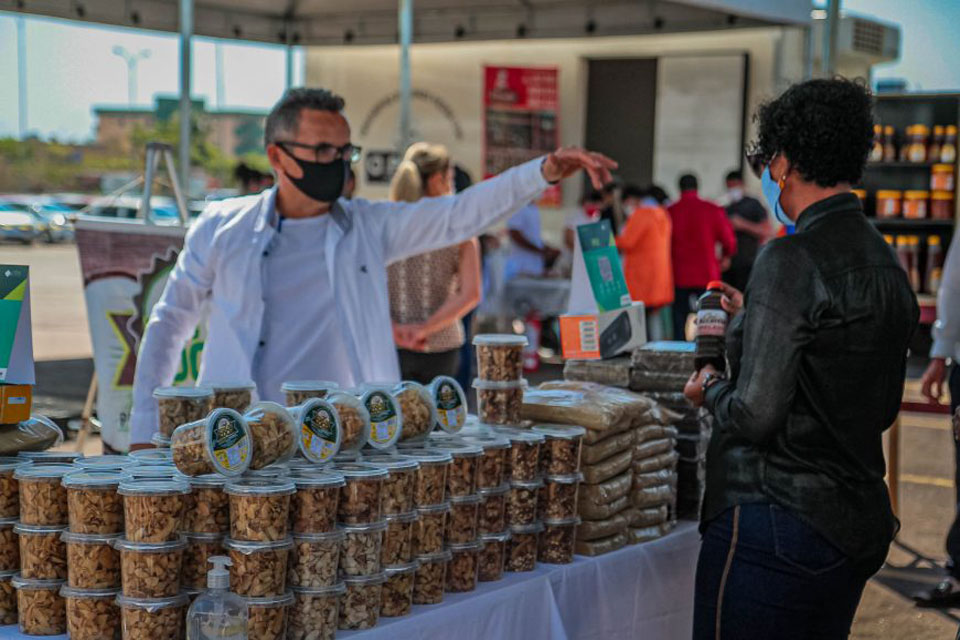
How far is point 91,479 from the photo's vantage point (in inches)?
86.0

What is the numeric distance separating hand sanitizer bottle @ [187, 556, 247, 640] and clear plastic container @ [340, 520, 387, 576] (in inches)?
11.1

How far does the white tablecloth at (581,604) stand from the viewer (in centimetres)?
255

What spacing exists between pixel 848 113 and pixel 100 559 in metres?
1.74

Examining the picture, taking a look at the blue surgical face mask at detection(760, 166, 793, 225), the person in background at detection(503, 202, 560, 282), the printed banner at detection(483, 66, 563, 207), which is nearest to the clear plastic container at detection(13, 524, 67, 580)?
the blue surgical face mask at detection(760, 166, 793, 225)

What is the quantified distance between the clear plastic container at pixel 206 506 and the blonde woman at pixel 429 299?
332 cm

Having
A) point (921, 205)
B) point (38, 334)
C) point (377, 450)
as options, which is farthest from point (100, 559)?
point (38, 334)

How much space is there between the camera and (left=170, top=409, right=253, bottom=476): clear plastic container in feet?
7.26

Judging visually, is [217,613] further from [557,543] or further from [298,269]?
[298,269]

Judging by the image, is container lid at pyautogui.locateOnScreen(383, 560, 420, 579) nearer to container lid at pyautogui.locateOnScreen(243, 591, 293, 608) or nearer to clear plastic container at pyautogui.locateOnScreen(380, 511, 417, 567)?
clear plastic container at pyautogui.locateOnScreen(380, 511, 417, 567)

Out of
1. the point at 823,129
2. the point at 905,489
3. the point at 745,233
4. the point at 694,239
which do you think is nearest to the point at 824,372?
the point at 823,129

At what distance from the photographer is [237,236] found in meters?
3.66

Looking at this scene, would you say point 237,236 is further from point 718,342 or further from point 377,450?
point 718,342

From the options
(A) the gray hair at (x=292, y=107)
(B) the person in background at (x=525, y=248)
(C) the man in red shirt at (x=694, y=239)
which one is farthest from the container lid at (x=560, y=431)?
(B) the person in background at (x=525, y=248)

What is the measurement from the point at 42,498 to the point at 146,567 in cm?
30
